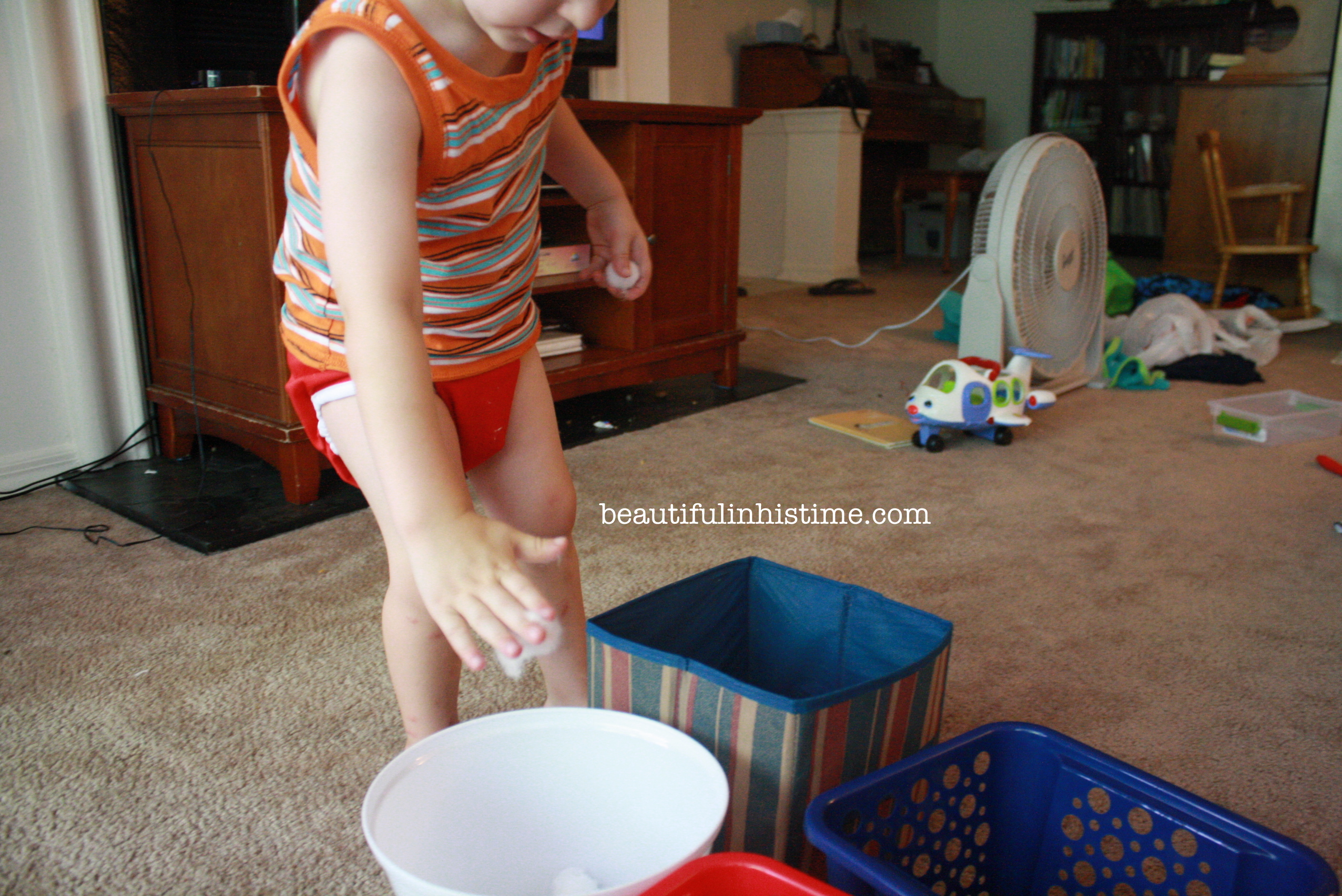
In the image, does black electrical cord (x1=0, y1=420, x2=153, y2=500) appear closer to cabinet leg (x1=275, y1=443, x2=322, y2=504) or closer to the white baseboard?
the white baseboard

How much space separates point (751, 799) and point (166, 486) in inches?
58.5

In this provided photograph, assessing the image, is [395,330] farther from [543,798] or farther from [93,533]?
[93,533]

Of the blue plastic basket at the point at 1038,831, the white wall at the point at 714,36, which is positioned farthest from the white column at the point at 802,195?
the blue plastic basket at the point at 1038,831

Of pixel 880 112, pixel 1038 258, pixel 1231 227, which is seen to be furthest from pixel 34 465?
pixel 880 112

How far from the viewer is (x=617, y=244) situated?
0.97 metres

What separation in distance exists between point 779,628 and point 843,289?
3527mm

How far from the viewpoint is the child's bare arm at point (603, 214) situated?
0.97 meters

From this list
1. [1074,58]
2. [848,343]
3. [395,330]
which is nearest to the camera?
[395,330]

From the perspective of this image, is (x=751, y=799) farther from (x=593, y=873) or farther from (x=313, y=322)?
(x=313, y=322)

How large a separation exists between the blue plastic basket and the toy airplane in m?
1.31

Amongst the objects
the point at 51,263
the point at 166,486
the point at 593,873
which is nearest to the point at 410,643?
the point at 593,873

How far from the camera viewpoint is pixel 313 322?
2.72 ft

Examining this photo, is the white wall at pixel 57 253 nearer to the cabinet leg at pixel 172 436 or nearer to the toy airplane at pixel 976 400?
the cabinet leg at pixel 172 436

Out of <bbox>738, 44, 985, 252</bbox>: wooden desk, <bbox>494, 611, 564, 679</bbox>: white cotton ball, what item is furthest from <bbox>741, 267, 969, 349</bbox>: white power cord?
<bbox>494, 611, 564, 679</bbox>: white cotton ball
